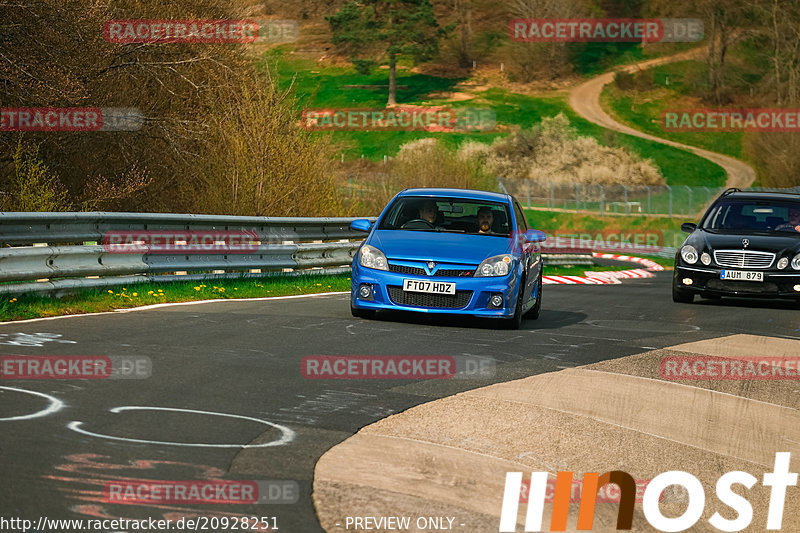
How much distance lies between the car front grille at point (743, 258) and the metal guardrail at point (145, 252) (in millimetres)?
6439

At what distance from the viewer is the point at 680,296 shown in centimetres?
1822

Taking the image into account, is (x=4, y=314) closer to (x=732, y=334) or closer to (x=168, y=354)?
(x=168, y=354)

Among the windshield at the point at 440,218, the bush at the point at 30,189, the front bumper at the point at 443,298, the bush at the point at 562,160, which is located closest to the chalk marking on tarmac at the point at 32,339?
the front bumper at the point at 443,298

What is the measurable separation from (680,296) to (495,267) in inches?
251

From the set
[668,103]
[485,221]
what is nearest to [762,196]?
[485,221]

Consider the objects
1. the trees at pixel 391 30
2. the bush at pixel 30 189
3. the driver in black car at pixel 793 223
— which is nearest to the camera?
the bush at pixel 30 189

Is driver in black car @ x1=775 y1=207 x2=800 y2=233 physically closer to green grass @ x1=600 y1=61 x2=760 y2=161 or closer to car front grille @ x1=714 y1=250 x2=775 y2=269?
car front grille @ x1=714 y1=250 x2=775 y2=269

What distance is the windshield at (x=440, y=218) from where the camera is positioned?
45.5ft

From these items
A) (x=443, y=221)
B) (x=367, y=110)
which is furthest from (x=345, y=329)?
(x=367, y=110)

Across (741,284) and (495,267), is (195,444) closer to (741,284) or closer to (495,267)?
(495,267)

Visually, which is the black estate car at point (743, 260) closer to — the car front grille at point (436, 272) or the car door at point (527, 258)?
the car door at point (527, 258)

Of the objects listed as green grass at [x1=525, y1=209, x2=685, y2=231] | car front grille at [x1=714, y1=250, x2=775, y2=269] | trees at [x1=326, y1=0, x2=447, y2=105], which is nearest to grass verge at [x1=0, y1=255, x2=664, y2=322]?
car front grille at [x1=714, y1=250, x2=775, y2=269]

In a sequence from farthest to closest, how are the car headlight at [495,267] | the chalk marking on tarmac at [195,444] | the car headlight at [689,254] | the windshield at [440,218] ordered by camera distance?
the car headlight at [689,254] < the windshield at [440,218] < the car headlight at [495,267] < the chalk marking on tarmac at [195,444]

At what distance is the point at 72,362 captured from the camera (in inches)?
344
